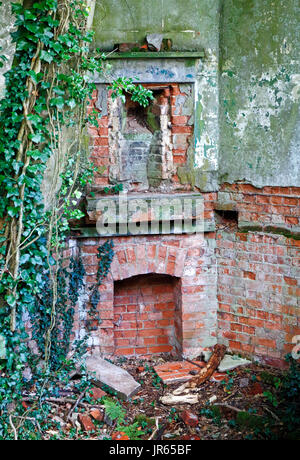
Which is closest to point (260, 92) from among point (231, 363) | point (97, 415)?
point (231, 363)

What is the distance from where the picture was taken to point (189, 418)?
438cm

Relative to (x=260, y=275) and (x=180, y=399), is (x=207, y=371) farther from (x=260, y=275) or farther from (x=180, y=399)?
(x=260, y=275)

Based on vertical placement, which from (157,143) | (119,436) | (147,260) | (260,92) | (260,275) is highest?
(260,92)

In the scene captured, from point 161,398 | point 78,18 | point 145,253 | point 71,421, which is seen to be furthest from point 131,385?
point 78,18

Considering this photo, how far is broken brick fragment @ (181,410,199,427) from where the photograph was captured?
4.35 meters

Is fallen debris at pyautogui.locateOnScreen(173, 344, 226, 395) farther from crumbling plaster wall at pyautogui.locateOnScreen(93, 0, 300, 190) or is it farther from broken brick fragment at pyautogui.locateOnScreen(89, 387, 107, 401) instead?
crumbling plaster wall at pyautogui.locateOnScreen(93, 0, 300, 190)

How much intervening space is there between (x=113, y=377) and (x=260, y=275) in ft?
5.74

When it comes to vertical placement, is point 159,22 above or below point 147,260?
above

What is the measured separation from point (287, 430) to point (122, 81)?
312 cm

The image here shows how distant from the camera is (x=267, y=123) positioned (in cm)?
498

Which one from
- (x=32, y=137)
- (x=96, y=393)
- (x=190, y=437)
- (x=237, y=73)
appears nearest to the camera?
(x=32, y=137)

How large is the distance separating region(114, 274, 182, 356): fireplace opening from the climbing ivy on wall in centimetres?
150

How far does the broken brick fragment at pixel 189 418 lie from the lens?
14.3 feet

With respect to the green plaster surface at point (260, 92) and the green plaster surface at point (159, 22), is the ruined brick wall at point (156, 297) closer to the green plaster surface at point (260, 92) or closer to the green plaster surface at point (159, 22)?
the green plaster surface at point (260, 92)
